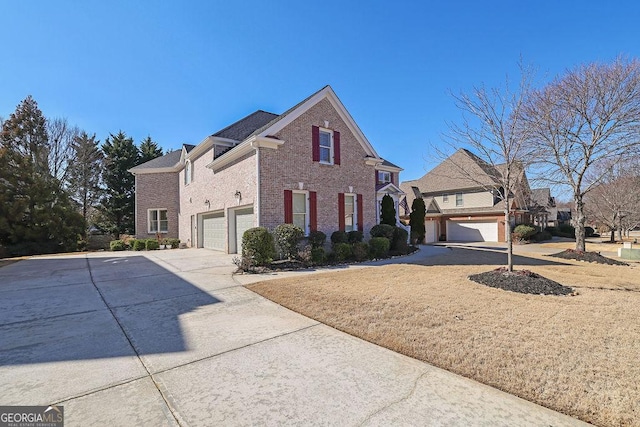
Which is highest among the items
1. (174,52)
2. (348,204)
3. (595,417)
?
(174,52)

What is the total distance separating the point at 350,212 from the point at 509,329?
34.7 feet

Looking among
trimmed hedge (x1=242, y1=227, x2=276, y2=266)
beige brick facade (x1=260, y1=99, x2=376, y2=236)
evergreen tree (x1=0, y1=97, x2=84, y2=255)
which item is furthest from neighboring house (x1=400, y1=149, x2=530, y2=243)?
evergreen tree (x1=0, y1=97, x2=84, y2=255)

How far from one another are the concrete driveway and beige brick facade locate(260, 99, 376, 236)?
6806mm

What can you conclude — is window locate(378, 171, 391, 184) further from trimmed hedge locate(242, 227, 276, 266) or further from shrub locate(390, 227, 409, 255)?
trimmed hedge locate(242, 227, 276, 266)

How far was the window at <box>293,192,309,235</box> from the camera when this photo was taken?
1273 cm

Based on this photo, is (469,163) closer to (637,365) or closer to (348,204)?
(348,204)

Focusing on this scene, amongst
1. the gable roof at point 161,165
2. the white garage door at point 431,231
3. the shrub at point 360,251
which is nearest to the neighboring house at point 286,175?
the shrub at point 360,251

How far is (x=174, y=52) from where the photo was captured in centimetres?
1127

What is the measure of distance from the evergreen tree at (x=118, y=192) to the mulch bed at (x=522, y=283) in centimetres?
3107

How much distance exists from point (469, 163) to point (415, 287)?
923 inches

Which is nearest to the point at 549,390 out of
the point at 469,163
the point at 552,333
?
the point at 552,333

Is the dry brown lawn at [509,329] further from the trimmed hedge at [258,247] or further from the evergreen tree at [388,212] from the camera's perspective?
the evergreen tree at [388,212]

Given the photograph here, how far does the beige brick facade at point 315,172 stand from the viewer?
465 inches

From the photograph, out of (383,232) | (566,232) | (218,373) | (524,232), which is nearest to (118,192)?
(383,232)
